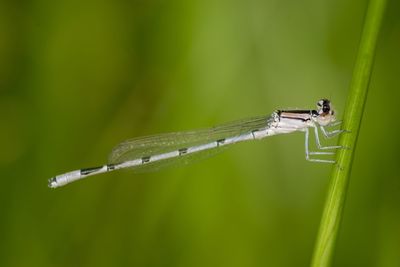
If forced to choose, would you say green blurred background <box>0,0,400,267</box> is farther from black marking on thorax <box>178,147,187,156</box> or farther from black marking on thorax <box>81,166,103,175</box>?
→ black marking on thorax <box>178,147,187,156</box>

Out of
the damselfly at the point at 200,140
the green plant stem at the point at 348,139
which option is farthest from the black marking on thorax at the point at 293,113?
the green plant stem at the point at 348,139

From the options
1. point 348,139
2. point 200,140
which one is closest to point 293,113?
point 200,140

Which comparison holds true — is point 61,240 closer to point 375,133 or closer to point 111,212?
point 111,212

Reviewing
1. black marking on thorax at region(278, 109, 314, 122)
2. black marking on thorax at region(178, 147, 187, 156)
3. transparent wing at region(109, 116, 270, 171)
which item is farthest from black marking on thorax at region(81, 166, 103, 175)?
black marking on thorax at region(278, 109, 314, 122)

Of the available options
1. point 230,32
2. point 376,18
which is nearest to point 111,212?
point 230,32

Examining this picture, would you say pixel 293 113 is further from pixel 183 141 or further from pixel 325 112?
pixel 183 141

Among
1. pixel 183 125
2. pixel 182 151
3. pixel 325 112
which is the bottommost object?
pixel 325 112

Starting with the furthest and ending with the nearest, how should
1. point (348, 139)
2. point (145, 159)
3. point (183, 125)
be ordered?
point (145, 159) → point (183, 125) → point (348, 139)
